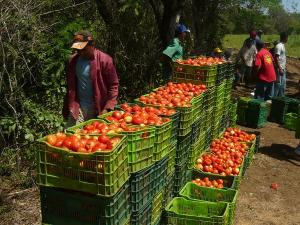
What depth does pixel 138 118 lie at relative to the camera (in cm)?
471

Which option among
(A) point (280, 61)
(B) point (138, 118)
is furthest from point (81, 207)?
(A) point (280, 61)

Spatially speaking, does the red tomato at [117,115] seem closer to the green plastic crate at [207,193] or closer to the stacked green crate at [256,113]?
the green plastic crate at [207,193]

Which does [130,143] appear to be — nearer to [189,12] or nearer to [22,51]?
[22,51]

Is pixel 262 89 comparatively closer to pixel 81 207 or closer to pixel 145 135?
pixel 145 135

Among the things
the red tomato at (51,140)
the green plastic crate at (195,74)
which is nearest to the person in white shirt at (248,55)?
the green plastic crate at (195,74)

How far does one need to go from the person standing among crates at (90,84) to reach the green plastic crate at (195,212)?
150 cm

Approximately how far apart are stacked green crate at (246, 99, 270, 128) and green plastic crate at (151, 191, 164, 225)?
6358mm

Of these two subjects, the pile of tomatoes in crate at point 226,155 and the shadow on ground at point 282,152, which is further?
the shadow on ground at point 282,152

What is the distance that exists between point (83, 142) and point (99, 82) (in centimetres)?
201

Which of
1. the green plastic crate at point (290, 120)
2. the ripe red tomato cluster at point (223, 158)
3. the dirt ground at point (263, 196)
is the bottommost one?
the dirt ground at point (263, 196)

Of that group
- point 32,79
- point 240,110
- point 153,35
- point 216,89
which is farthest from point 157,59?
point 32,79

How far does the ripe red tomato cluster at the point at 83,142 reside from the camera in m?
3.55

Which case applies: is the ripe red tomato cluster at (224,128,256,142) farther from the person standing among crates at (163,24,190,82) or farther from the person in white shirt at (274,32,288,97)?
the person in white shirt at (274,32,288,97)

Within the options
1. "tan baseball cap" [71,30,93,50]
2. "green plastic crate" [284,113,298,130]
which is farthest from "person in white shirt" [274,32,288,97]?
"tan baseball cap" [71,30,93,50]
